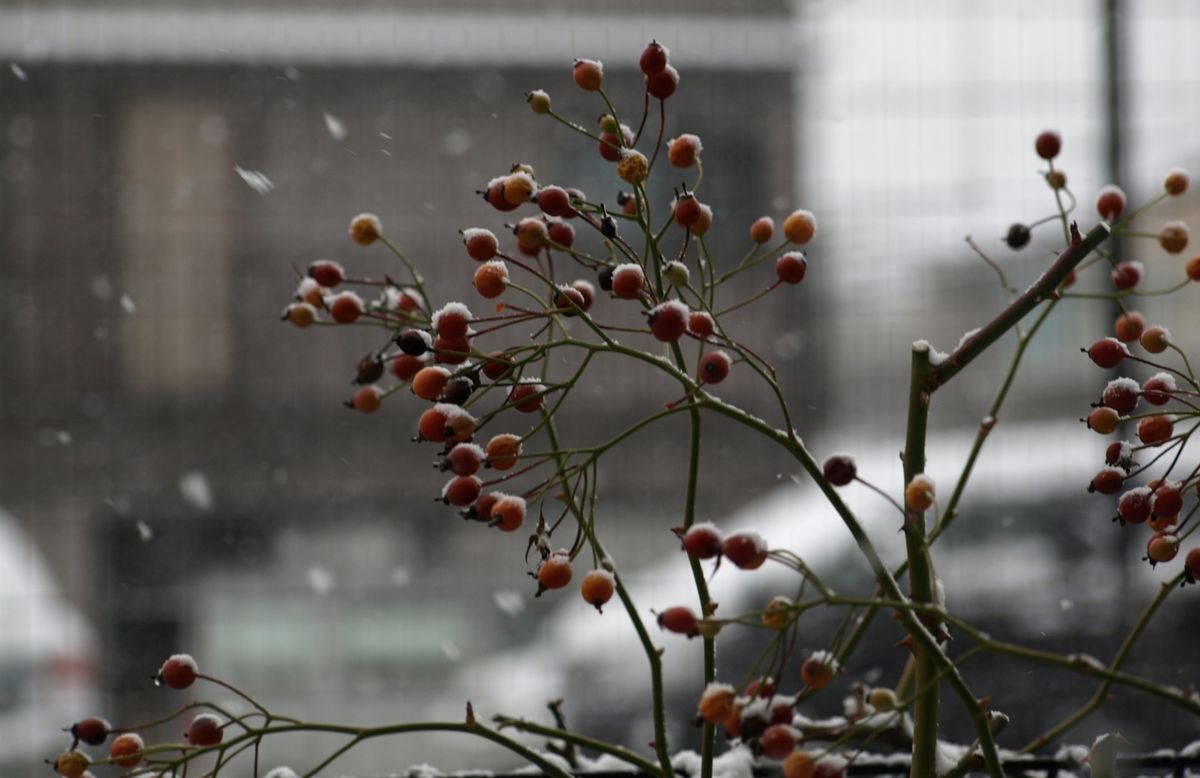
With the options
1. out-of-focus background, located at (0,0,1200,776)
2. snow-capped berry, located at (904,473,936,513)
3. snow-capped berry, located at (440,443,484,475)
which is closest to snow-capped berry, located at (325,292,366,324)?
snow-capped berry, located at (440,443,484,475)

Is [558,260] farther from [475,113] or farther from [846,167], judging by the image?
[846,167]

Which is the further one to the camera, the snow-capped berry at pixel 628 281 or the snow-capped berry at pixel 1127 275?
the snow-capped berry at pixel 1127 275

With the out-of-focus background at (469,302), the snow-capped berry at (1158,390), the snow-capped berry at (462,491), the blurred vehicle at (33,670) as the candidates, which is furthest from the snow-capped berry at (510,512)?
the blurred vehicle at (33,670)

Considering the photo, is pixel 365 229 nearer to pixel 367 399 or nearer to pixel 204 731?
pixel 367 399

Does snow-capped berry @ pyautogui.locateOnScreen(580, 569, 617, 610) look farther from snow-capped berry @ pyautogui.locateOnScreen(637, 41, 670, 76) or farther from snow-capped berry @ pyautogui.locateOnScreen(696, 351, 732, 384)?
snow-capped berry @ pyautogui.locateOnScreen(637, 41, 670, 76)

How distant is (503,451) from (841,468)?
0.10 m

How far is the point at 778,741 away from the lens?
29 centimetres

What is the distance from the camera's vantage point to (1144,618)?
39 cm

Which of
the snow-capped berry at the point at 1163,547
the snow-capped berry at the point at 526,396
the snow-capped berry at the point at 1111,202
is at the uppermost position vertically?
the snow-capped berry at the point at 1111,202

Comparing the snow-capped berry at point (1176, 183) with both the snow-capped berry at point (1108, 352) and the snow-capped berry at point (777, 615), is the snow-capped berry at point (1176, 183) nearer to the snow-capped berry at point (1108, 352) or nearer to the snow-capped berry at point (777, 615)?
the snow-capped berry at point (1108, 352)

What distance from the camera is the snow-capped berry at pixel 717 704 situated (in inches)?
11.7

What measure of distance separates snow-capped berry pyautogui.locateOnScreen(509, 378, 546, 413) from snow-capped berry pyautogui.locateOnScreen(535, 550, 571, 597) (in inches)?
2.0

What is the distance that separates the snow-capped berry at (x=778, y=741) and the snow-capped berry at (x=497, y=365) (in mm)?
134

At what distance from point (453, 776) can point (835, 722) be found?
179 mm
